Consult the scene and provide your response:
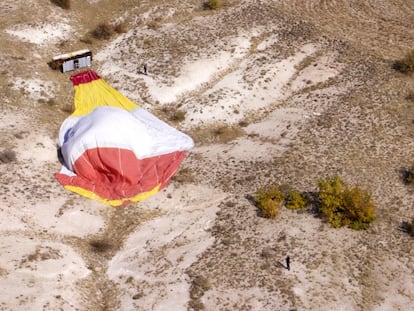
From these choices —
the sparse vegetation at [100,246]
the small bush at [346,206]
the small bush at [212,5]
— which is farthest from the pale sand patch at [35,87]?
the small bush at [346,206]

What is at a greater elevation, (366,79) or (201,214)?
(366,79)

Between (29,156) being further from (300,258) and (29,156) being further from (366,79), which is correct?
(366,79)

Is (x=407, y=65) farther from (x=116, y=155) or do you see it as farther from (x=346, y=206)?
(x=116, y=155)

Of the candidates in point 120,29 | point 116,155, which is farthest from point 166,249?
point 120,29

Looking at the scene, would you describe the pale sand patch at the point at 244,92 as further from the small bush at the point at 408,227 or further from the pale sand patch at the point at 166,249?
the small bush at the point at 408,227

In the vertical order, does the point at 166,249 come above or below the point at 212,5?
below

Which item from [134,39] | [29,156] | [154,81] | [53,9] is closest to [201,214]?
[29,156]
